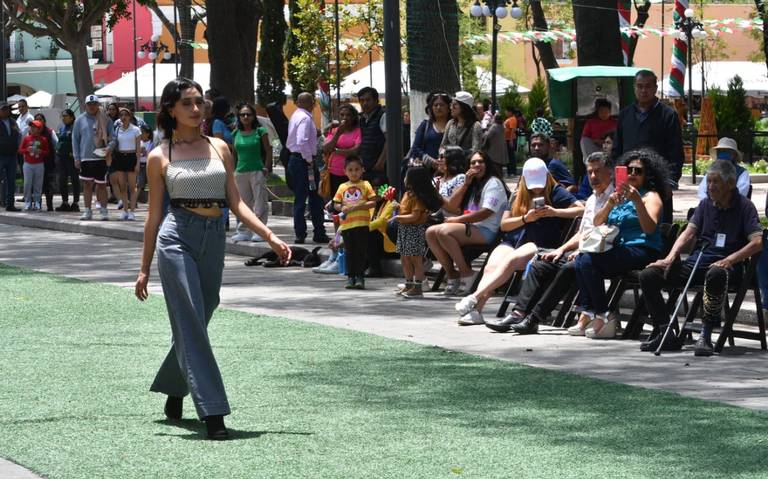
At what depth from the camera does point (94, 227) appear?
2320 centimetres

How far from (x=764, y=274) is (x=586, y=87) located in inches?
395

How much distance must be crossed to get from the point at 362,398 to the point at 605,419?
1.49 metres

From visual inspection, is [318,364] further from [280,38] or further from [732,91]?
[280,38]

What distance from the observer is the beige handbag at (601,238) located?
11398mm

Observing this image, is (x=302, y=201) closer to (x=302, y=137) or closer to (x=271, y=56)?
(x=302, y=137)

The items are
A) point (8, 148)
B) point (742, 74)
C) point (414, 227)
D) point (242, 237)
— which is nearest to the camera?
point (414, 227)

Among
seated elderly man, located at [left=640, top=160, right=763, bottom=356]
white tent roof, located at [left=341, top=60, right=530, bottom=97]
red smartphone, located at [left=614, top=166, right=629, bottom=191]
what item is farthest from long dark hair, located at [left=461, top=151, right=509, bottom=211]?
white tent roof, located at [left=341, top=60, right=530, bottom=97]

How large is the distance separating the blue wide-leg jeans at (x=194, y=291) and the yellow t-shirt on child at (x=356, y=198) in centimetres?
728

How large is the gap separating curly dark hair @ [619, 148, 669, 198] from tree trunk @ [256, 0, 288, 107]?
44706 mm

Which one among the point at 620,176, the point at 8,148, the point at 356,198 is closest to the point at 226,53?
the point at 8,148

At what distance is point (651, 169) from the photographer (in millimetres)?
11547

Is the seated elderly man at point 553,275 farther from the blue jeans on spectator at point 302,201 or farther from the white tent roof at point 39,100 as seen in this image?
the white tent roof at point 39,100

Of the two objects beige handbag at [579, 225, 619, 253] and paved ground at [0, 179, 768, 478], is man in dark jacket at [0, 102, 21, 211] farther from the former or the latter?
beige handbag at [579, 225, 619, 253]

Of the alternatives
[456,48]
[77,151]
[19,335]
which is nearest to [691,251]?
[19,335]
